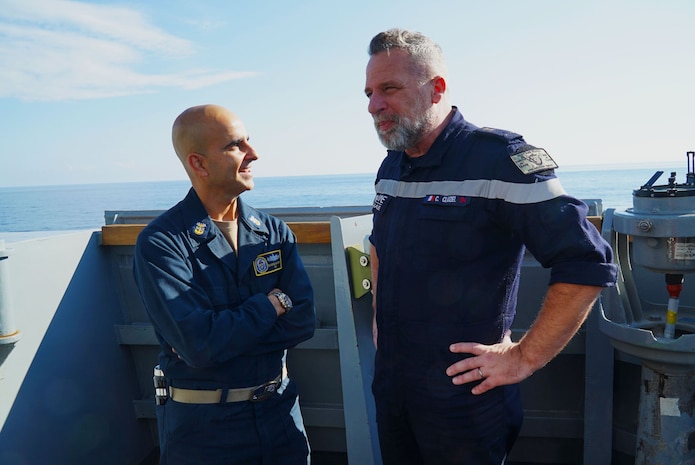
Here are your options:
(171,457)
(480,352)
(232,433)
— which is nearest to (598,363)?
(480,352)

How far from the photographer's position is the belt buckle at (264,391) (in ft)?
5.69

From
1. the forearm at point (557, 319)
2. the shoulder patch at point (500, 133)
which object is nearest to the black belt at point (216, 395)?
the forearm at point (557, 319)

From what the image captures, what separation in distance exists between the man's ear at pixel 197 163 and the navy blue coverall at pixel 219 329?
10 cm

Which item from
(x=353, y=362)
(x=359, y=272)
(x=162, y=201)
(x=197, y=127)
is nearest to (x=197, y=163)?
(x=197, y=127)

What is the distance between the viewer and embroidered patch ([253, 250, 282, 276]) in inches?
71.5

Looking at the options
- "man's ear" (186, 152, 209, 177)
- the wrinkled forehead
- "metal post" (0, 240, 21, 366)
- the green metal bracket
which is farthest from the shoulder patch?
"metal post" (0, 240, 21, 366)

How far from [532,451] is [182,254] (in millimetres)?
1993

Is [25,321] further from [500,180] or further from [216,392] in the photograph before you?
[500,180]

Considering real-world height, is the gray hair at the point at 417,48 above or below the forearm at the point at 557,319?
above

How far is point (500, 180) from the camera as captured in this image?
1.53m

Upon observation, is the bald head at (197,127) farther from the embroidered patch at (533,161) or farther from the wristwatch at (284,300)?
the embroidered patch at (533,161)

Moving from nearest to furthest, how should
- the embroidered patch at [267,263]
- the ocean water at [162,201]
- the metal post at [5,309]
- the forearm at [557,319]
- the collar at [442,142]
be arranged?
the forearm at [557,319] → the collar at [442,142] → the embroidered patch at [267,263] → the metal post at [5,309] → the ocean water at [162,201]

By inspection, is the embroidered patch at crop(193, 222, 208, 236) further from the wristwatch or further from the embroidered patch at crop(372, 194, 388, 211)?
the embroidered patch at crop(372, 194, 388, 211)

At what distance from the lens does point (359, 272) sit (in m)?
2.16
